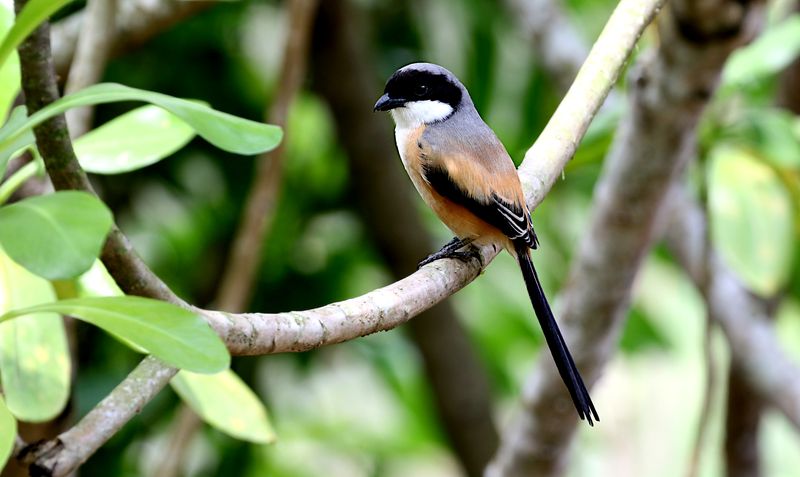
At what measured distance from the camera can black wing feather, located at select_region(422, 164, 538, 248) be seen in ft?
7.14

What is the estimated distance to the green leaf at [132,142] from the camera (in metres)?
→ 1.85

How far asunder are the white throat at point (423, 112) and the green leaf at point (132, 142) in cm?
82

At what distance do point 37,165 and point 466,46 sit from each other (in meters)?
2.48

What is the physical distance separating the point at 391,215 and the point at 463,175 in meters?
1.38

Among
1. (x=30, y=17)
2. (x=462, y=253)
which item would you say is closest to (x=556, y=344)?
(x=462, y=253)

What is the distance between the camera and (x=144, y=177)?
3.62m

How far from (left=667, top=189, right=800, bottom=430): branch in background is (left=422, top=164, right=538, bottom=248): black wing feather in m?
0.87

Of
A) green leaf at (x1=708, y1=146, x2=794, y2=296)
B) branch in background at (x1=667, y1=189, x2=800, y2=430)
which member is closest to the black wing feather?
green leaf at (x1=708, y1=146, x2=794, y2=296)

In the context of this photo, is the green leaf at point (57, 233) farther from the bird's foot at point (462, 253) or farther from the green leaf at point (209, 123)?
the bird's foot at point (462, 253)

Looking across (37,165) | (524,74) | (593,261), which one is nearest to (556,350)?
(593,261)

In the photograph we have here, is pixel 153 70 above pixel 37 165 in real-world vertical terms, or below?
below

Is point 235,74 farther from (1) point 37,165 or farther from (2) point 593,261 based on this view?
(1) point 37,165

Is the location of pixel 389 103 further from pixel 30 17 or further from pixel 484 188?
pixel 30 17

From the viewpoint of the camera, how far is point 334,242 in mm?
3920
